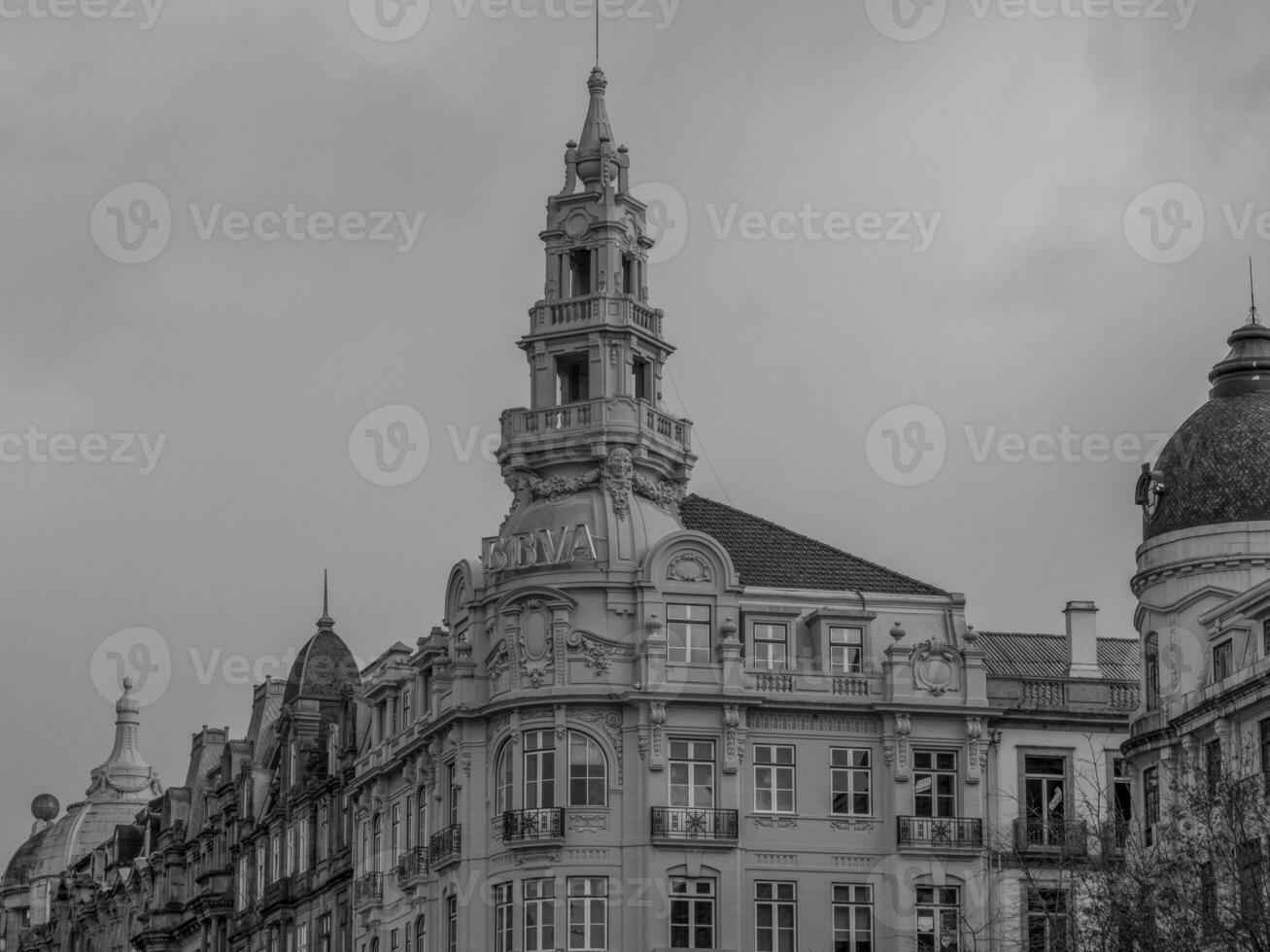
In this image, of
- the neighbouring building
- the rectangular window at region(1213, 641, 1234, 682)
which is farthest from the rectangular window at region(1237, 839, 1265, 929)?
the neighbouring building

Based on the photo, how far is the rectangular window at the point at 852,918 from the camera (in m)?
95.2

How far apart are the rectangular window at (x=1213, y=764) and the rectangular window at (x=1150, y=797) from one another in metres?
3.39

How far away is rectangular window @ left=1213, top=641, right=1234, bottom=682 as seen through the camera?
83000mm

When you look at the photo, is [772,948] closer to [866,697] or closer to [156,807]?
[866,697]

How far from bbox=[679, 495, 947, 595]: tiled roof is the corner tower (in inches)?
89.5

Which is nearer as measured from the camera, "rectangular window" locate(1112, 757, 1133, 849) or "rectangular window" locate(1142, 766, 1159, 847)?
"rectangular window" locate(1142, 766, 1159, 847)

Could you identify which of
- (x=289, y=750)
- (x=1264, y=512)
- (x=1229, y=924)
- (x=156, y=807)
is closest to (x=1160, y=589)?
(x=1264, y=512)

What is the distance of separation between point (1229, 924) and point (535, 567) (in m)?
33.5

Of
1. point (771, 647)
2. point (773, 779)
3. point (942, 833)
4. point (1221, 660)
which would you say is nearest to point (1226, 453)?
point (1221, 660)

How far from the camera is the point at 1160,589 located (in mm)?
87125

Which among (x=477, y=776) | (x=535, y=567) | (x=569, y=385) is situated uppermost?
(x=569, y=385)

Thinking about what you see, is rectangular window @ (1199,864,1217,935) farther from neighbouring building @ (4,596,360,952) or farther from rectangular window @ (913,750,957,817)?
neighbouring building @ (4,596,360,952)

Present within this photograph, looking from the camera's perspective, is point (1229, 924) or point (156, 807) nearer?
point (1229, 924)

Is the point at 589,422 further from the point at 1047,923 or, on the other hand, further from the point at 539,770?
the point at 1047,923
